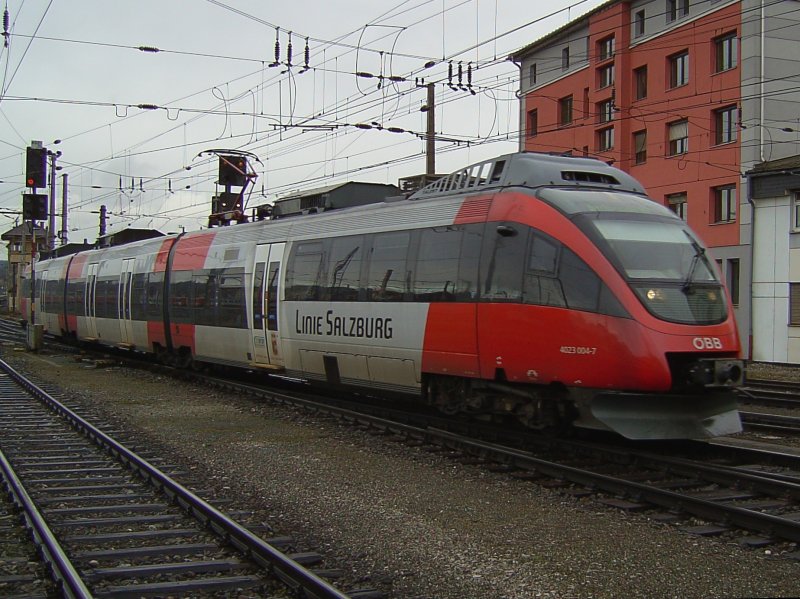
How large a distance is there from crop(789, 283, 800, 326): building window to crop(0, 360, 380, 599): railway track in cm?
2357

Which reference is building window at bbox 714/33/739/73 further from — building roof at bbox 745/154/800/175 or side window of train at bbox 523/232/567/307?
side window of train at bbox 523/232/567/307

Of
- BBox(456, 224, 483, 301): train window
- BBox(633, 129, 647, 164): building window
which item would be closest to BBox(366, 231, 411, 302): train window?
BBox(456, 224, 483, 301): train window

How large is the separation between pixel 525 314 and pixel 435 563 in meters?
3.93

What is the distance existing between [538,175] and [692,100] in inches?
984

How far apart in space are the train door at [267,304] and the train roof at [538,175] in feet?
14.8

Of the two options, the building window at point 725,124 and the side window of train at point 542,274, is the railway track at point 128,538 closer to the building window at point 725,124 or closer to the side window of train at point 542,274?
the side window of train at point 542,274

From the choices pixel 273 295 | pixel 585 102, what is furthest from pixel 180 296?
pixel 585 102

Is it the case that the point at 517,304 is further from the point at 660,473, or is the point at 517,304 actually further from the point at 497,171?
the point at 660,473

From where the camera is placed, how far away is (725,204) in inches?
1240

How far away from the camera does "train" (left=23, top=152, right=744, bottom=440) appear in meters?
8.65

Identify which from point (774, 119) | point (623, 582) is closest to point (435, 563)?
point (623, 582)

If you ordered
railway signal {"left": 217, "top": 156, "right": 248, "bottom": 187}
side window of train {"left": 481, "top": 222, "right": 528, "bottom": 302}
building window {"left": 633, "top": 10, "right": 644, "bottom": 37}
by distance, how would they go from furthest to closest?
1. building window {"left": 633, "top": 10, "right": 644, "bottom": 37}
2. railway signal {"left": 217, "top": 156, "right": 248, "bottom": 187}
3. side window of train {"left": 481, "top": 222, "right": 528, "bottom": 302}

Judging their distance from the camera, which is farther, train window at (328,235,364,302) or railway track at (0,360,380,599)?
train window at (328,235,364,302)

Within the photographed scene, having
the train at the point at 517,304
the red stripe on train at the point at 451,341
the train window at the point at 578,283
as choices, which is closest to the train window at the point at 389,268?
the train at the point at 517,304
